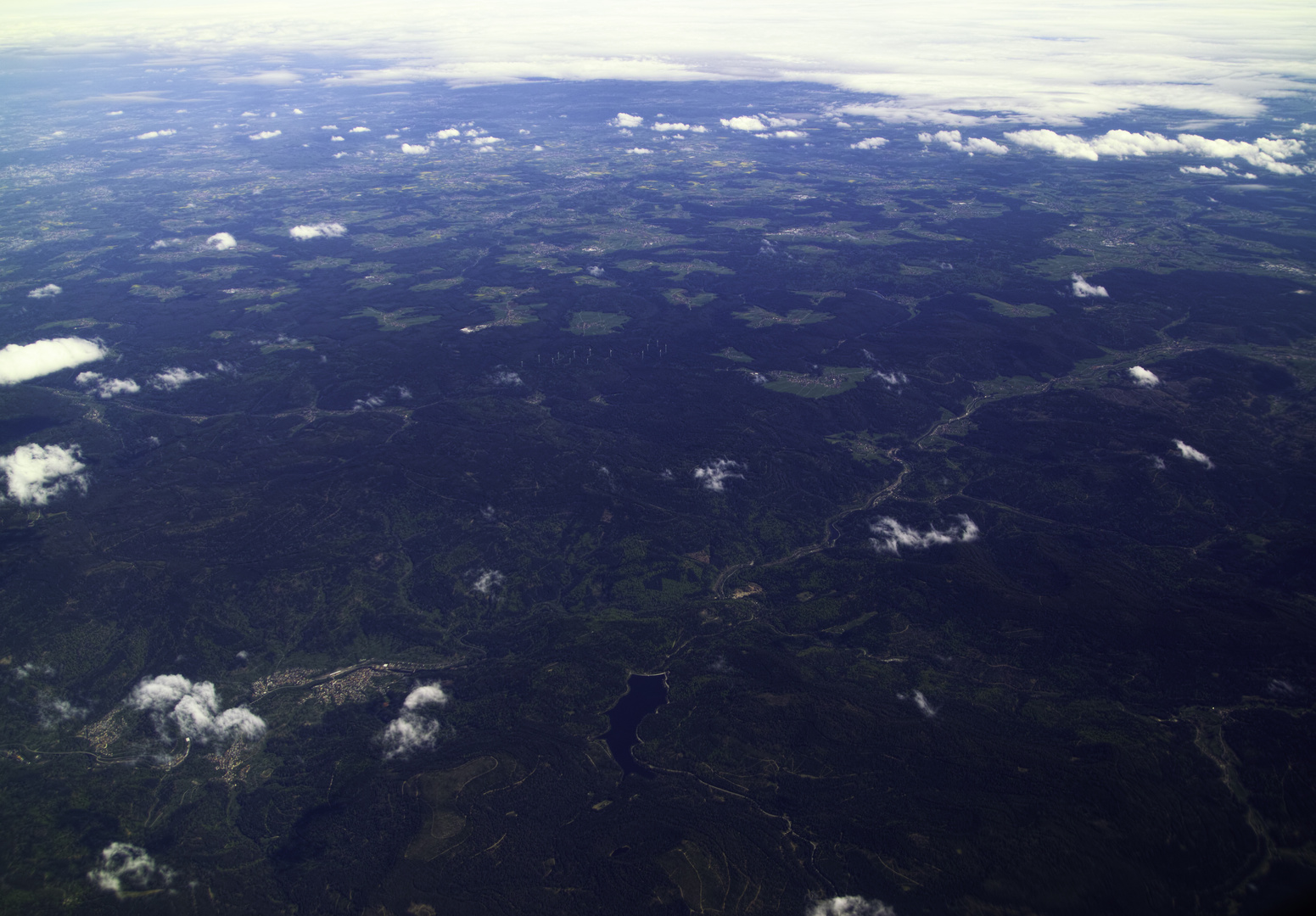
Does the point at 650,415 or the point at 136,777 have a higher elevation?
the point at 650,415

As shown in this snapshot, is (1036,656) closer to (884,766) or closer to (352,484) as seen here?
(884,766)

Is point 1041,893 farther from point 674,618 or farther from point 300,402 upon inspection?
point 300,402

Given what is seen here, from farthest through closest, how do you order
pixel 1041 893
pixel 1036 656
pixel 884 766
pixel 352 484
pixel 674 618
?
pixel 352 484
pixel 674 618
pixel 1036 656
pixel 884 766
pixel 1041 893

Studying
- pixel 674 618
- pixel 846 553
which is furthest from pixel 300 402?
pixel 846 553

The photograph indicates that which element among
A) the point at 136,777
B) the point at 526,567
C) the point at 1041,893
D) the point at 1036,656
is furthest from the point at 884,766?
the point at 136,777

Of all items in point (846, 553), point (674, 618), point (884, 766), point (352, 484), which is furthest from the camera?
point (352, 484)

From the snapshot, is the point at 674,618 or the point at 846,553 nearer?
the point at 674,618
